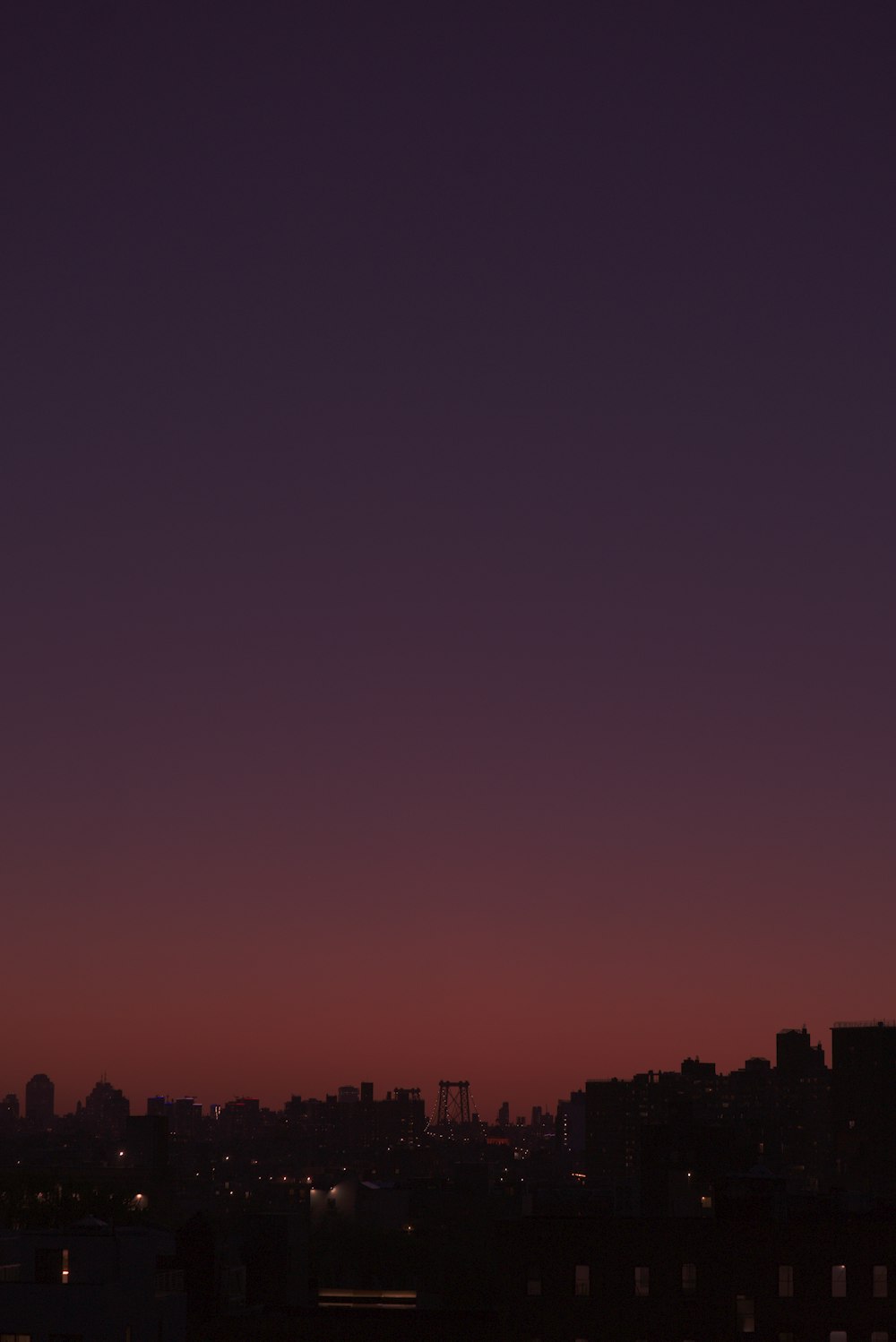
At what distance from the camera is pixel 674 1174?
5408 inches

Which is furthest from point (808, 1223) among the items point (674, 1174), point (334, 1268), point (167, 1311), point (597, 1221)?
point (334, 1268)

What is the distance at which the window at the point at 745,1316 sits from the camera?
101875 mm

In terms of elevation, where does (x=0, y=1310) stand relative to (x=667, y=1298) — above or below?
above

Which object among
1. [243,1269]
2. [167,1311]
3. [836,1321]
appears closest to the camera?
[167,1311]

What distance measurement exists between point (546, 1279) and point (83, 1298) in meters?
43.8

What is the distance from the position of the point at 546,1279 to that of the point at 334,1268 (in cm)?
7408

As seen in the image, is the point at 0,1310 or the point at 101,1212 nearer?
the point at 0,1310

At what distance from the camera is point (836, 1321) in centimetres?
10056

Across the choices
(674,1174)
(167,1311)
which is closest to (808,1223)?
(674,1174)

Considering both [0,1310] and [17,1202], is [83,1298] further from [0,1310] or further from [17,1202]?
[17,1202]

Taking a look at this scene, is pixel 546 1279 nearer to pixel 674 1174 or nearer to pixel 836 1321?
pixel 836 1321

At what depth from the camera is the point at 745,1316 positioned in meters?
102

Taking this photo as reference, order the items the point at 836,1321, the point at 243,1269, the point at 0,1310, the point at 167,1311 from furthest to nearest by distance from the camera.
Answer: the point at 243,1269 → the point at 836,1321 → the point at 167,1311 → the point at 0,1310

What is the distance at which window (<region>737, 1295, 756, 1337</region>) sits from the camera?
102 m
